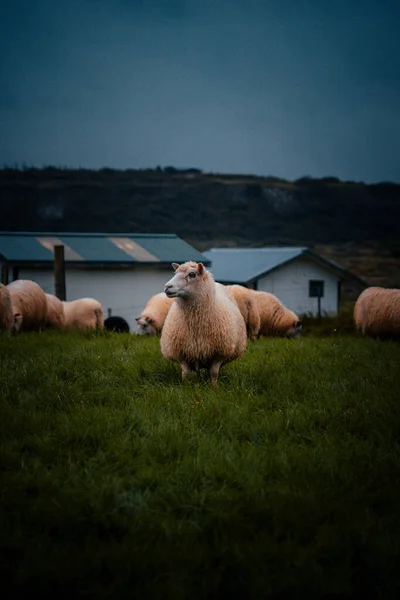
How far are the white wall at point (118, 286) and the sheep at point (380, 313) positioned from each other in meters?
13.5

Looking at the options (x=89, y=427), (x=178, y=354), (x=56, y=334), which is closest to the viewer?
(x=89, y=427)

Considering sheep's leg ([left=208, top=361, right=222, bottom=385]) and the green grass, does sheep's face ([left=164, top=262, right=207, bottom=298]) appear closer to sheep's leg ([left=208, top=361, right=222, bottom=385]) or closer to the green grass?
sheep's leg ([left=208, top=361, right=222, bottom=385])

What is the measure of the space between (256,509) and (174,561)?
73cm

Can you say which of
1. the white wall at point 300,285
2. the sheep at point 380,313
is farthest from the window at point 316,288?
the sheep at point 380,313

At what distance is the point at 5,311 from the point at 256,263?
74.1ft

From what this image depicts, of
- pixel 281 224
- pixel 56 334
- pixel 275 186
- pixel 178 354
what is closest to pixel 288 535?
pixel 178 354

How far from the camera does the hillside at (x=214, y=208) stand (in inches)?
1810

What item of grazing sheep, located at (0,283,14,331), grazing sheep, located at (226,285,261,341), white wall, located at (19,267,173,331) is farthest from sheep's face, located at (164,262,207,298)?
white wall, located at (19,267,173,331)

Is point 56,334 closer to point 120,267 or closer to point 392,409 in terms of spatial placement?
point 392,409

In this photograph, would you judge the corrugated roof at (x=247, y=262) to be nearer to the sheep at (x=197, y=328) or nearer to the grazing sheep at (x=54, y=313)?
the grazing sheep at (x=54, y=313)

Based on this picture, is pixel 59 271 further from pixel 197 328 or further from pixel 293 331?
pixel 197 328

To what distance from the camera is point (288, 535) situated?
363 centimetres

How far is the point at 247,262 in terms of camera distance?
34188mm

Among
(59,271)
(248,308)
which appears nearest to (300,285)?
(59,271)
